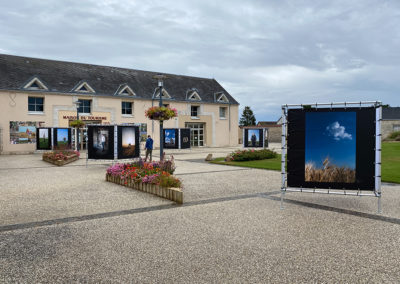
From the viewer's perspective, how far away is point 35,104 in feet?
97.6

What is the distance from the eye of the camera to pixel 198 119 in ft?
132

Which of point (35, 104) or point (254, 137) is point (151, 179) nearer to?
point (254, 137)

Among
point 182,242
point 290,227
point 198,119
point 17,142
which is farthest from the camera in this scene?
point 198,119

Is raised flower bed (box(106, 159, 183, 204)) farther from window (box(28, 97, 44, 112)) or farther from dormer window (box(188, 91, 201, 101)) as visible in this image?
dormer window (box(188, 91, 201, 101))

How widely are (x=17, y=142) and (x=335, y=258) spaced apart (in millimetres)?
30017

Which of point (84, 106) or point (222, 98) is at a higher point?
point (222, 98)

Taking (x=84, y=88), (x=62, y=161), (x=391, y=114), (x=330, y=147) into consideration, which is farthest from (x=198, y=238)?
(x=391, y=114)

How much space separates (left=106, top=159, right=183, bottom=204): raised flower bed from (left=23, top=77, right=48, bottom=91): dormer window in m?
22.3

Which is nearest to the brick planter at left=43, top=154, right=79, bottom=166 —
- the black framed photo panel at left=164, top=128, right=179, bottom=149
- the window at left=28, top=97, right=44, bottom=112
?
the black framed photo panel at left=164, top=128, right=179, bottom=149

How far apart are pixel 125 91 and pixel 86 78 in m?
4.19

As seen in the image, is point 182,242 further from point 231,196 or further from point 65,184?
point 65,184

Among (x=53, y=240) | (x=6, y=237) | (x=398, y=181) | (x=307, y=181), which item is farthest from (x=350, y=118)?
(x=6, y=237)

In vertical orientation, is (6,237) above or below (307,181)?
below

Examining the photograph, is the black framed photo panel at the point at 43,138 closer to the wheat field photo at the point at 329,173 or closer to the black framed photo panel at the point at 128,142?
the black framed photo panel at the point at 128,142
